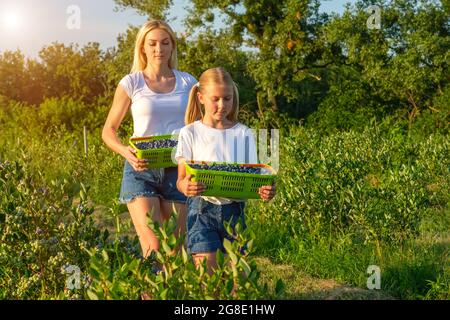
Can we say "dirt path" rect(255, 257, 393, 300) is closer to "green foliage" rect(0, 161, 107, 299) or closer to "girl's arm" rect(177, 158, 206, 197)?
"green foliage" rect(0, 161, 107, 299)

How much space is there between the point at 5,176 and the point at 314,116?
1716 cm

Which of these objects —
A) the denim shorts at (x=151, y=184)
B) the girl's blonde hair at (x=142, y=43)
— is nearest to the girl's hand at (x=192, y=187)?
the denim shorts at (x=151, y=184)

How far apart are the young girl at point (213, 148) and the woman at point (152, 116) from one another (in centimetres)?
38

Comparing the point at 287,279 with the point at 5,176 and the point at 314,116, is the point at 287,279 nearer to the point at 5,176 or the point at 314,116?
the point at 5,176

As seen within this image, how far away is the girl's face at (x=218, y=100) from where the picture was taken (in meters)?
3.88

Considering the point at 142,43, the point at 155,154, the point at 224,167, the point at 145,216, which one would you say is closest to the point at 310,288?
the point at 145,216

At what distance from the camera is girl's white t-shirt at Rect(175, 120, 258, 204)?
12.9 feet

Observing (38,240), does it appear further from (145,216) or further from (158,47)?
(158,47)

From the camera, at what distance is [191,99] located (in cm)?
412

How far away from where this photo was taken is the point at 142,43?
14.6ft

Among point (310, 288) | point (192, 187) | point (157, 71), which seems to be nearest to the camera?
point (192, 187)

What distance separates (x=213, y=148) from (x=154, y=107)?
0.59 m
